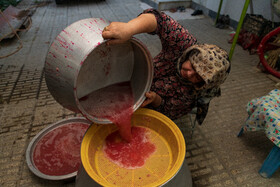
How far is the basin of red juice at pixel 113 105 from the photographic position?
3.19ft

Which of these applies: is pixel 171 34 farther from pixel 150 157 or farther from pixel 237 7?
pixel 237 7

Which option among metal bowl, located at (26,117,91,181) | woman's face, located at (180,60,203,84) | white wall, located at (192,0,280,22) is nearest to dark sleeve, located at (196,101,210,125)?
woman's face, located at (180,60,203,84)

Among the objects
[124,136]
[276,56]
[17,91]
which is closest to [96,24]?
[124,136]

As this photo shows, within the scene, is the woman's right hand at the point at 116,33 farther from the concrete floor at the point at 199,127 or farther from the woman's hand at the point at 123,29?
the concrete floor at the point at 199,127

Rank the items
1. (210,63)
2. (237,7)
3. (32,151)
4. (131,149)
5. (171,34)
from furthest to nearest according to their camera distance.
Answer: (237,7)
(32,151)
(131,149)
(171,34)
(210,63)

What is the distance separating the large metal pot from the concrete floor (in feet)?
2.38

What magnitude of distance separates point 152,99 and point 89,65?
41cm

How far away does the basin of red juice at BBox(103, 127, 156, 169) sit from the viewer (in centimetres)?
106

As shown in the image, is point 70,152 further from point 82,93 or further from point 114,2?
point 114,2

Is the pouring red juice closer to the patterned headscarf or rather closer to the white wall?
the patterned headscarf

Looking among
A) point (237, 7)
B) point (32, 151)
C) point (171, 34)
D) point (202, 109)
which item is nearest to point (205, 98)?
point (202, 109)

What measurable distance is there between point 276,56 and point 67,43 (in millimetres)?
2543

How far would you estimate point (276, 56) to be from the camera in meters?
2.32

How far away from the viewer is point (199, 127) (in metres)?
1.66
